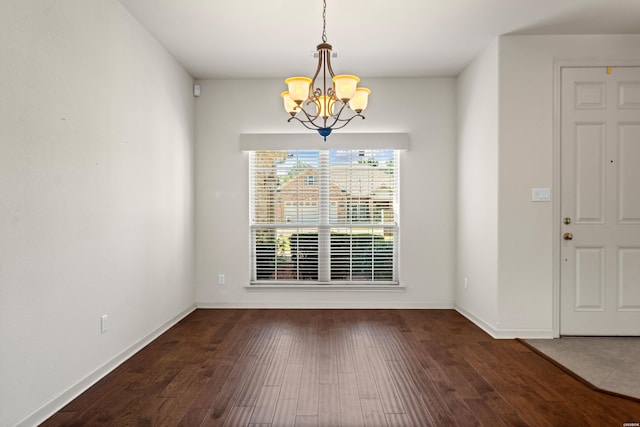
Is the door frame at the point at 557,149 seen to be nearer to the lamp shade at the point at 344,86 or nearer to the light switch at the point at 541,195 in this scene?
the light switch at the point at 541,195

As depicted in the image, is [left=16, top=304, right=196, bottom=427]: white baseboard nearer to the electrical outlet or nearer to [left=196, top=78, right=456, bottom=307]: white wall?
the electrical outlet

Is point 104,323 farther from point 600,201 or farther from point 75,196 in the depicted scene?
point 600,201

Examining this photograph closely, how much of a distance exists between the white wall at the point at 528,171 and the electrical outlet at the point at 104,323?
10.8 ft

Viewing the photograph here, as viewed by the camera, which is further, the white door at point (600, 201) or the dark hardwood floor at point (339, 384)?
the white door at point (600, 201)

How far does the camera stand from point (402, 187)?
197 inches

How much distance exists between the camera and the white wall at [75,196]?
2.12 meters

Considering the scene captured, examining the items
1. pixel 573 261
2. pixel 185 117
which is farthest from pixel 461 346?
A: pixel 185 117

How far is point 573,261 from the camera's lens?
3811mm

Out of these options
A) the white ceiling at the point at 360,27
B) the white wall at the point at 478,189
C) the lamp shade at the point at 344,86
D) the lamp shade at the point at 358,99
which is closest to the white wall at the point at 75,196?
the white ceiling at the point at 360,27

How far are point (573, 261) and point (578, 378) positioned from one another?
1.30 m

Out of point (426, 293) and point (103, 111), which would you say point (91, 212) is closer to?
point (103, 111)

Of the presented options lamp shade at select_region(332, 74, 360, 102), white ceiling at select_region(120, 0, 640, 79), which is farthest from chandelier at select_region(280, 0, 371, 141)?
white ceiling at select_region(120, 0, 640, 79)

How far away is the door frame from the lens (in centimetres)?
380

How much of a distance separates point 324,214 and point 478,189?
1.80 metres
